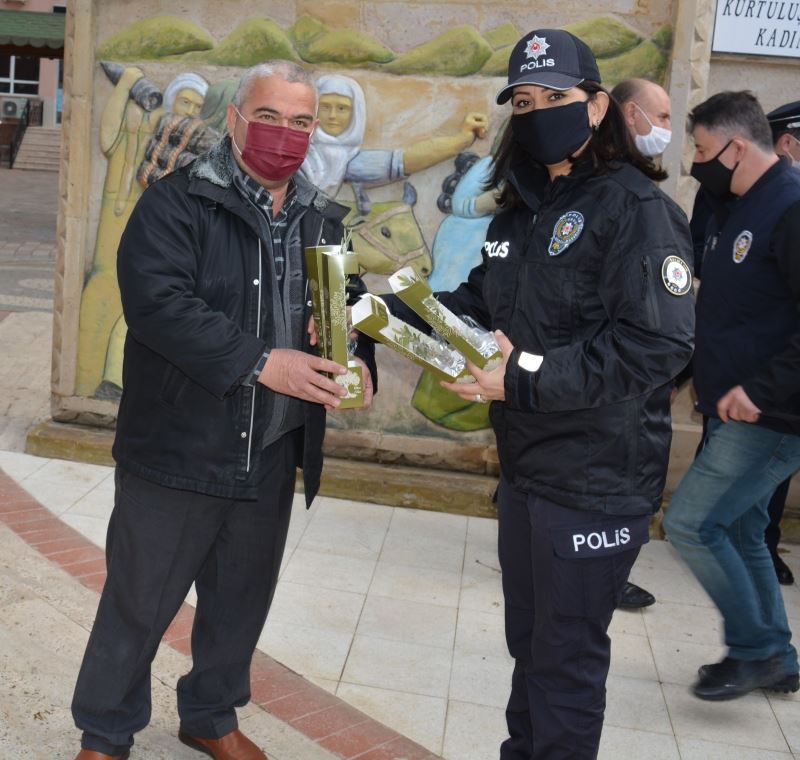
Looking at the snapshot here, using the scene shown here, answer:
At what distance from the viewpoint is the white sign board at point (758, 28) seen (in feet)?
18.6

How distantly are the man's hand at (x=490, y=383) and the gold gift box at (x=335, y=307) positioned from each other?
0.27 meters

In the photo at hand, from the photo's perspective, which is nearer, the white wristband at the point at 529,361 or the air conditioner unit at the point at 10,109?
the white wristband at the point at 529,361

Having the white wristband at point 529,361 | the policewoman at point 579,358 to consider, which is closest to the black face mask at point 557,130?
the policewoman at point 579,358

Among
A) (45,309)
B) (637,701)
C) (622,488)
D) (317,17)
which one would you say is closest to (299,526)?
(637,701)

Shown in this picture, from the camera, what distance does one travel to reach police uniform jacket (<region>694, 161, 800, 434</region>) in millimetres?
3820

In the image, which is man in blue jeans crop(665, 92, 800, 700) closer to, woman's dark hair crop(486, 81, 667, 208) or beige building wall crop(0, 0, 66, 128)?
woman's dark hair crop(486, 81, 667, 208)

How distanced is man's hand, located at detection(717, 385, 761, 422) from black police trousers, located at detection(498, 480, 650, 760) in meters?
1.11

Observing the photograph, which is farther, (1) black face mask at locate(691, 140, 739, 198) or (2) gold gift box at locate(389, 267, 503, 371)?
(1) black face mask at locate(691, 140, 739, 198)

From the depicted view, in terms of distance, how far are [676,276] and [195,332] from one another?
48.2 inches

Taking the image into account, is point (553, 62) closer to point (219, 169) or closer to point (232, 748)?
point (219, 169)

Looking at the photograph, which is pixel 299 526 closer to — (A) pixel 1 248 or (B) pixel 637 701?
(B) pixel 637 701

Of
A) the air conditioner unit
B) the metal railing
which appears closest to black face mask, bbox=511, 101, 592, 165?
the metal railing

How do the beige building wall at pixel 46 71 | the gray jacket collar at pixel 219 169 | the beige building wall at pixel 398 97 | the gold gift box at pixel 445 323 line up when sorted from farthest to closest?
the beige building wall at pixel 46 71, the beige building wall at pixel 398 97, the gray jacket collar at pixel 219 169, the gold gift box at pixel 445 323

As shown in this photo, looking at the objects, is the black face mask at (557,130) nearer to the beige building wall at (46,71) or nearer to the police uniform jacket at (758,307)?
the police uniform jacket at (758,307)
